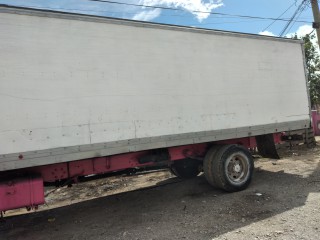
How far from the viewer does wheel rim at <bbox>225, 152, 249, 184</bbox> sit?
7.70m

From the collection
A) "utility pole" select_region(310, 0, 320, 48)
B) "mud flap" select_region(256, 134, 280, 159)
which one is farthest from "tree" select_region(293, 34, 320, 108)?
"mud flap" select_region(256, 134, 280, 159)

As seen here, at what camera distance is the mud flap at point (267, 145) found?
346 inches

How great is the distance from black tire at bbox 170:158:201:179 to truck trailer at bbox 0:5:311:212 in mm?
149

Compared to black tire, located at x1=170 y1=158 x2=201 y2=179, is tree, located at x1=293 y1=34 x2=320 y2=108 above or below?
above

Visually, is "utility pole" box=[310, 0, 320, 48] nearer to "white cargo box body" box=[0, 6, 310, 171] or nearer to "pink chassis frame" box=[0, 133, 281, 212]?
"white cargo box body" box=[0, 6, 310, 171]

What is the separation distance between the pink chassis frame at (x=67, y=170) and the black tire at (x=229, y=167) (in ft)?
0.90

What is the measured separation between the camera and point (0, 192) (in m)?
5.35

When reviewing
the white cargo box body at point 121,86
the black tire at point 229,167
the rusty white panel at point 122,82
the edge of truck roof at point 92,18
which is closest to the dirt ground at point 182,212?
the black tire at point 229,167

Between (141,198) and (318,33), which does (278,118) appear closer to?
(141,198)

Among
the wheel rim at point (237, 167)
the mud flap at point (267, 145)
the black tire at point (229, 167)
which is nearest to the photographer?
the black tire at point (229, 167)

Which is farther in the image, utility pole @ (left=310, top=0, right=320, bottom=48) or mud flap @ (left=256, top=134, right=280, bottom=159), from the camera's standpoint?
utility pole @ (left=310, top=0, right=320, bottom=48)

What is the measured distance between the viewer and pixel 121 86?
20.3 ft

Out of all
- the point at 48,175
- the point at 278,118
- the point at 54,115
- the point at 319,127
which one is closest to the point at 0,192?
the point at 48,175

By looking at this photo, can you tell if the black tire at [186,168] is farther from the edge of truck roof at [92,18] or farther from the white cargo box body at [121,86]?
the edge of truck roof at [92,18]
